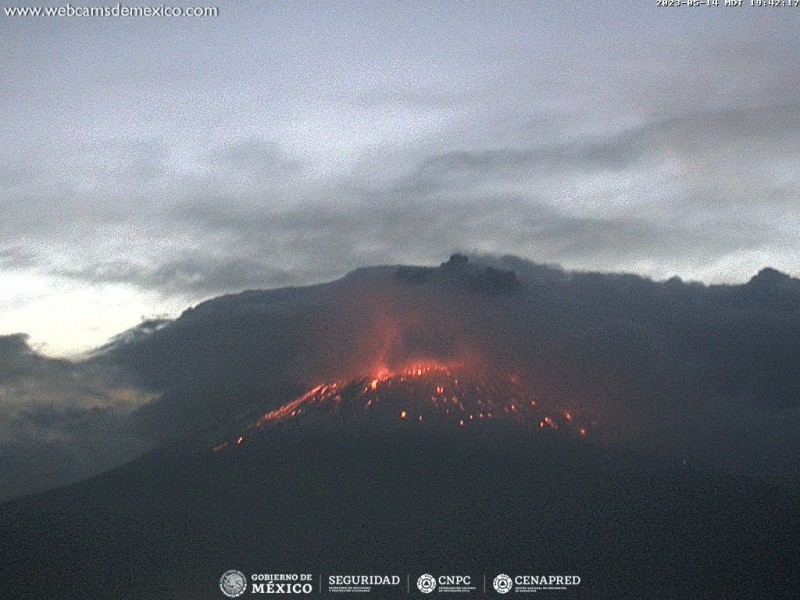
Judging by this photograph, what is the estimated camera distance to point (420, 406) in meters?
114

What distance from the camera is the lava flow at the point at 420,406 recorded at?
111812mm

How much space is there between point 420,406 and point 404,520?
783 inches

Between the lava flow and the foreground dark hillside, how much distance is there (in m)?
2.43

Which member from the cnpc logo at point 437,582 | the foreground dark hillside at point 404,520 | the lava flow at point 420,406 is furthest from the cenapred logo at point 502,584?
the lava flow at point 420,406

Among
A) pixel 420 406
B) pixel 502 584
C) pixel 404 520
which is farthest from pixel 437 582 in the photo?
pixel 420 406

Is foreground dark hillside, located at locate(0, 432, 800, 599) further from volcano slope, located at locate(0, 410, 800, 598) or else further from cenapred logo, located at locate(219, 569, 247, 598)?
cenapred logo, located at locate(219, 569, 247, 598)

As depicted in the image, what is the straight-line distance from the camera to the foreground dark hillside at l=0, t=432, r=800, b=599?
290 ft

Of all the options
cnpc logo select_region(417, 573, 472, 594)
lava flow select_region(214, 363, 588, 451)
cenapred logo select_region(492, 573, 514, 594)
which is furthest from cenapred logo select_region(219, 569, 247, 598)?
lava flow select_region(214, 363, 588, 451)

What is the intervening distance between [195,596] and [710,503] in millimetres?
54587

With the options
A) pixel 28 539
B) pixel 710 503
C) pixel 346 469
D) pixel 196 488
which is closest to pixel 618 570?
pixel 710 503

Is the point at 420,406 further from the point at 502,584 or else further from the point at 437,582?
the point at 502,584

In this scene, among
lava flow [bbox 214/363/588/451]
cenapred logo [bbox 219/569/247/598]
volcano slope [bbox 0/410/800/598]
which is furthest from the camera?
lava flow [bbox 214/363/588/451]

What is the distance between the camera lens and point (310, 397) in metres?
121

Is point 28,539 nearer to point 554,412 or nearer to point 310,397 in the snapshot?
point 310,397
